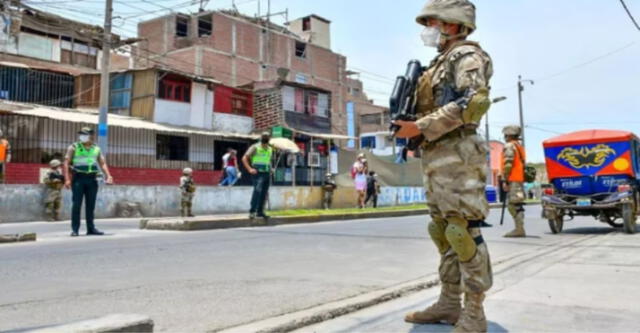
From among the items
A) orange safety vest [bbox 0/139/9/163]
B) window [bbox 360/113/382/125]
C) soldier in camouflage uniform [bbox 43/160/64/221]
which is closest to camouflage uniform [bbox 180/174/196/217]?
soldier in camouflage uniform [bbox 43/160/64/221]

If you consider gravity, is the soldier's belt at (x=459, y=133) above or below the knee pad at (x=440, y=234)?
above

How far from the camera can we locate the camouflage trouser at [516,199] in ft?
28.7

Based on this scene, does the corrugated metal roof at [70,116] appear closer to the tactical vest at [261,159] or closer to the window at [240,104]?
the window at [240,104]

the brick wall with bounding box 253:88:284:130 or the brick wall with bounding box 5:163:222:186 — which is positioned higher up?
the brick wall with bounding box 253:88:284:130

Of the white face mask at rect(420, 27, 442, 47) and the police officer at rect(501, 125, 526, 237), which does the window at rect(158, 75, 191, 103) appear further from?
the white face mask at rect(420, 27, 442, 47)

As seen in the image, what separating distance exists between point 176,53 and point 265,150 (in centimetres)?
3139

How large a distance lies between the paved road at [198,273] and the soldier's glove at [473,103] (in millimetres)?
1674

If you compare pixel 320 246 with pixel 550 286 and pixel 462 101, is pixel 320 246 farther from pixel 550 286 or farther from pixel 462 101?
pixel 462 101

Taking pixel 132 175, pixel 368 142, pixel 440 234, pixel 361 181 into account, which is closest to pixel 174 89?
pixel 132 175

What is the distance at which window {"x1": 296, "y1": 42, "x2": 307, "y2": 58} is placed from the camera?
4634 cm

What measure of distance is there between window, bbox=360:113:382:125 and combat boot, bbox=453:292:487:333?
53.5 m

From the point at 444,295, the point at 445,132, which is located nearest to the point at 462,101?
the point at 445,132

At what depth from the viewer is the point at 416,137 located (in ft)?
9.98

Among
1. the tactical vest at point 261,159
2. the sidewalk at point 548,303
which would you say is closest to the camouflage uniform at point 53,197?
the tactical vest at point 261,159
